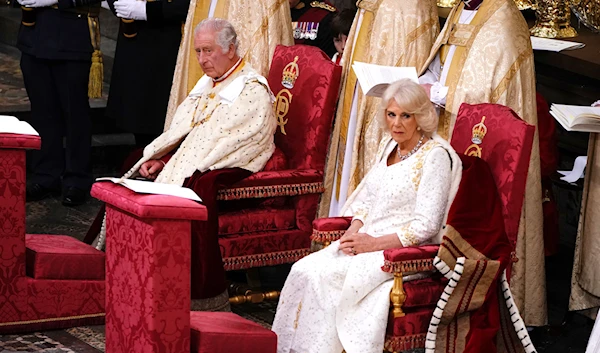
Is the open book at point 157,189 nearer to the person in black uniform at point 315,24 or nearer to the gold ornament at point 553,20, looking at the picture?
the person in black uniform at point 315,24

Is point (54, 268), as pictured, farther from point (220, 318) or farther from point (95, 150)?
point (95, 150)

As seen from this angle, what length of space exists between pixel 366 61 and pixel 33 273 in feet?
6.66

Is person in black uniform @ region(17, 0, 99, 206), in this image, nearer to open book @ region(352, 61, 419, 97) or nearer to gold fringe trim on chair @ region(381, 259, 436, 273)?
open book @ region(352, 61, 419, 97)

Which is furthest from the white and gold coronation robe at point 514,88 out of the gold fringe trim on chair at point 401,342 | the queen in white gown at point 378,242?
the gold fringe trim on chair at point 401,342

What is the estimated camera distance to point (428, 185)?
482 cm

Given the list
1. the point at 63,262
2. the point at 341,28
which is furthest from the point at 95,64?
the point at 63,262

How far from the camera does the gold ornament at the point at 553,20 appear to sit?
757cm

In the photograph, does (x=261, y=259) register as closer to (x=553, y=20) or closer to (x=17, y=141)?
(x=17, y=141)

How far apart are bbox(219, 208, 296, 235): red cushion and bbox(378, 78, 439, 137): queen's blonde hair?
1.23m

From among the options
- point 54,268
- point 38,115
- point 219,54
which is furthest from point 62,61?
point 54,268

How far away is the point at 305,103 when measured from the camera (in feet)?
20.1

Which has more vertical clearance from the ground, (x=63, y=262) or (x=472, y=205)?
(x=472, y=205)

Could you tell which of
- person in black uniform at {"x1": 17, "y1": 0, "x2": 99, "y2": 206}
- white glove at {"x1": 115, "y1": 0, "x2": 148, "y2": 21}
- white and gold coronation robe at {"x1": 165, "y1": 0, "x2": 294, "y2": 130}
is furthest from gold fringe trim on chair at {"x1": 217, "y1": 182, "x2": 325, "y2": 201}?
person in black uniform at {"x1": 17, "y1": 0, "x2": 99, "y2": 206}

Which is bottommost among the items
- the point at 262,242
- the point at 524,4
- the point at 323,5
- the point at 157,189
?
the point at 262,242
